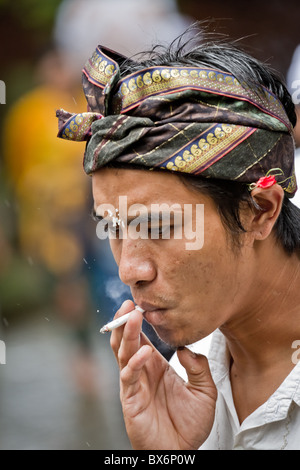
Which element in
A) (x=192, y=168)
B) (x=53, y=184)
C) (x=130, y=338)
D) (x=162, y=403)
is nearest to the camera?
(x=192, y=168)

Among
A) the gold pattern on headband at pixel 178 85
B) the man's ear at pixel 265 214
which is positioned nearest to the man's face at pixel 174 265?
the man's ear at pixel 265 214

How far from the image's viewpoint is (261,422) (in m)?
1.78

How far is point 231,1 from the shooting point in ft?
12.0

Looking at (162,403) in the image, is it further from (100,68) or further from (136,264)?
(100,68)

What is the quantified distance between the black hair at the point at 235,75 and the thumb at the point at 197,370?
402 millimetres

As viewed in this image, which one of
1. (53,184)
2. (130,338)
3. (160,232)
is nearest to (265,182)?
(160,232)

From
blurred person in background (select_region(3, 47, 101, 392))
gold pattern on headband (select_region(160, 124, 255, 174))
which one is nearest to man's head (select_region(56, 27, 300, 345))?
gold pattern on headband (select_region(160, 124, 255, 174))

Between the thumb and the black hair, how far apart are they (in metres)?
0.40

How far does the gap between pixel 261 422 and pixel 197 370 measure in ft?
0.80

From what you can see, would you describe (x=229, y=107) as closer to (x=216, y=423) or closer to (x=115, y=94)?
(x=115, y=94)

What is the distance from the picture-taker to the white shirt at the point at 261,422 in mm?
1728

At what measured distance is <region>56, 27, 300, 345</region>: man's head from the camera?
166cm

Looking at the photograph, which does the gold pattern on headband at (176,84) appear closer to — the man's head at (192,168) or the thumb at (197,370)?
the man's head at (192,168)
